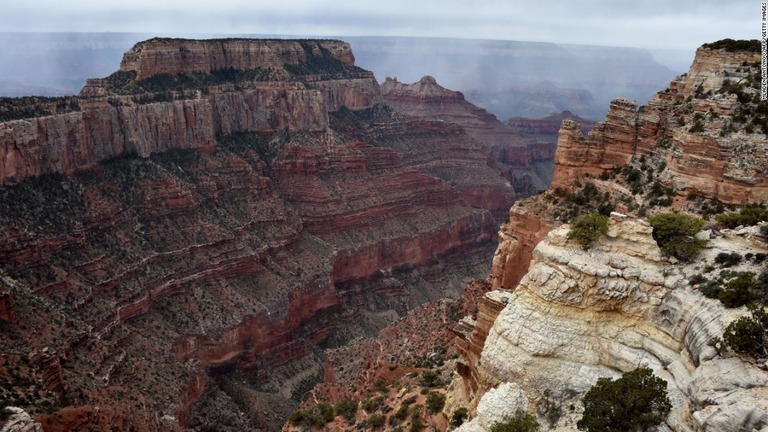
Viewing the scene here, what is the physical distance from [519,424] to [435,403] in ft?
47.9

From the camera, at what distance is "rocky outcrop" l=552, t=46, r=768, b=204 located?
34000 mm

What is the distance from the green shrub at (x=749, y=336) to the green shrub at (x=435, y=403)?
1874cm

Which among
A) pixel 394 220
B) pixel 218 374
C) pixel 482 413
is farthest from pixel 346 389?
pixel 394 220

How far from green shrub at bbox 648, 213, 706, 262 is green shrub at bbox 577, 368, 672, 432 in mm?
5637

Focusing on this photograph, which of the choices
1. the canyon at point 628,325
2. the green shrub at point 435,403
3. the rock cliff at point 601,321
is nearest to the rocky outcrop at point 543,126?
the canyon at point 628,325

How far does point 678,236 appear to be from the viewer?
79.1 ft

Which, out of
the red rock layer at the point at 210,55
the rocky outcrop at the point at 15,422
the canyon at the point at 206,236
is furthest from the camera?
the red rock layer at the point at 210,55

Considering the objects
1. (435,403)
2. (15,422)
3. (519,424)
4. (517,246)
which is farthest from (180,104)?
(519,424)

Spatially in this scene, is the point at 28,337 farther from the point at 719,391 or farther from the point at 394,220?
the point at 394,220

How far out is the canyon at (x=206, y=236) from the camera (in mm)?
48406

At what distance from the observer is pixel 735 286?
1975cm

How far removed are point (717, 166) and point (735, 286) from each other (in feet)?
57.8

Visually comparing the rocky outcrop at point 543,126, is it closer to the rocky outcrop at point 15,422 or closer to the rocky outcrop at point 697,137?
the rocky outcrop at point 697,137

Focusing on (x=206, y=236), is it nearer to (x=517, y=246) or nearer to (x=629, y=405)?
(x=517, y=246)
